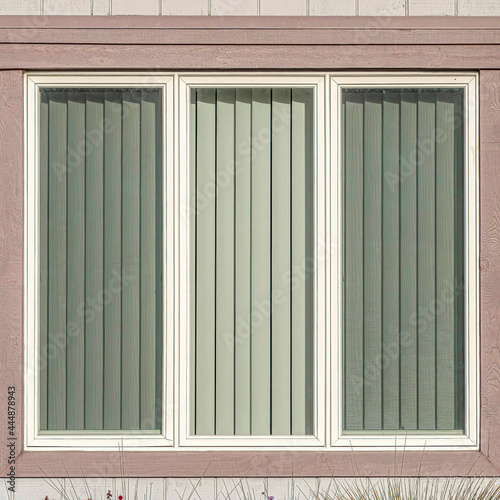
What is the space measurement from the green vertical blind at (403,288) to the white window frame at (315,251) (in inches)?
6.3

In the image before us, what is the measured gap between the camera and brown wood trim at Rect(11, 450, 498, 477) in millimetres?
4172

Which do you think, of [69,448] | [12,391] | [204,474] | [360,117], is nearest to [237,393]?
[204,474]

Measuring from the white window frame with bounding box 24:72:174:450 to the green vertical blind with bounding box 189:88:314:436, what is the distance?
161 mm

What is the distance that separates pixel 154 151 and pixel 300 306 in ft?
4.41

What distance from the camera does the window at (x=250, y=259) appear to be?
4.24 m

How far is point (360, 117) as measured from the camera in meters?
4.28

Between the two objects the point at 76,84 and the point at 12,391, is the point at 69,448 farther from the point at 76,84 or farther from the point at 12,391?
the point at 76,84

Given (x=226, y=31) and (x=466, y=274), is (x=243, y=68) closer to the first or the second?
(x=226, y=31)

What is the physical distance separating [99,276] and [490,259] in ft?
8.02
